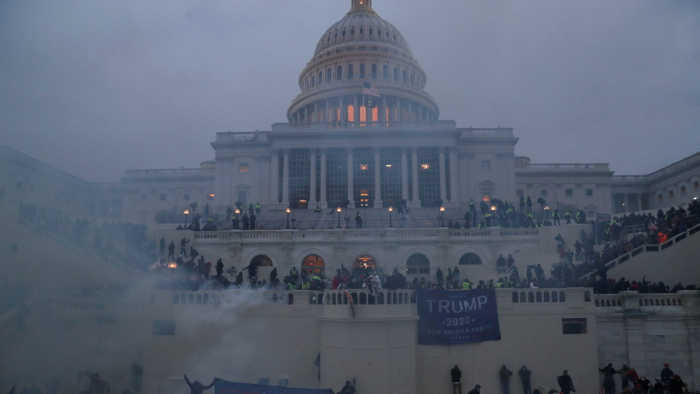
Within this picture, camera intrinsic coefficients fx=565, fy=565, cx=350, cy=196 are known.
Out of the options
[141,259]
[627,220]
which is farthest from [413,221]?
[141,259]

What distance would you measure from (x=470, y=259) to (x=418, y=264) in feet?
11.9

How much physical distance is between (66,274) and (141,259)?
8.07 meters

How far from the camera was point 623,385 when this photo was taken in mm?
21500

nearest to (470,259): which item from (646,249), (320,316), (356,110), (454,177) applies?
(646,249)

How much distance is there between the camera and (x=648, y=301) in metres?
22.9

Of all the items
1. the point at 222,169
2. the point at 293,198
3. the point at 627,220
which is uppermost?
the point at 222,169

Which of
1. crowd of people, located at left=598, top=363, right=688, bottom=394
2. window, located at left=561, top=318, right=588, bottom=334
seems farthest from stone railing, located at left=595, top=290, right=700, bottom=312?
crowd of people, located at left=598, top=363, right=688, bottom=394

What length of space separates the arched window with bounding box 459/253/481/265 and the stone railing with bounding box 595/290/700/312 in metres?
15.9

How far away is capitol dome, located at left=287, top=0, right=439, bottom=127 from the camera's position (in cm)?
8644

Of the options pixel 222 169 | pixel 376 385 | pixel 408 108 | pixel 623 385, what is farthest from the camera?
pixel 408 108

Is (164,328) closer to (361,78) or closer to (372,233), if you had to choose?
(372,233)

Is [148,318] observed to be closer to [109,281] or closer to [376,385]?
[109,281]

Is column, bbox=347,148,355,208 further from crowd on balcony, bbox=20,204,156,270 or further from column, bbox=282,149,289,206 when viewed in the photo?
crowd on balcony, bbox=20,204,156,270

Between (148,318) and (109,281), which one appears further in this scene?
(109,281)
